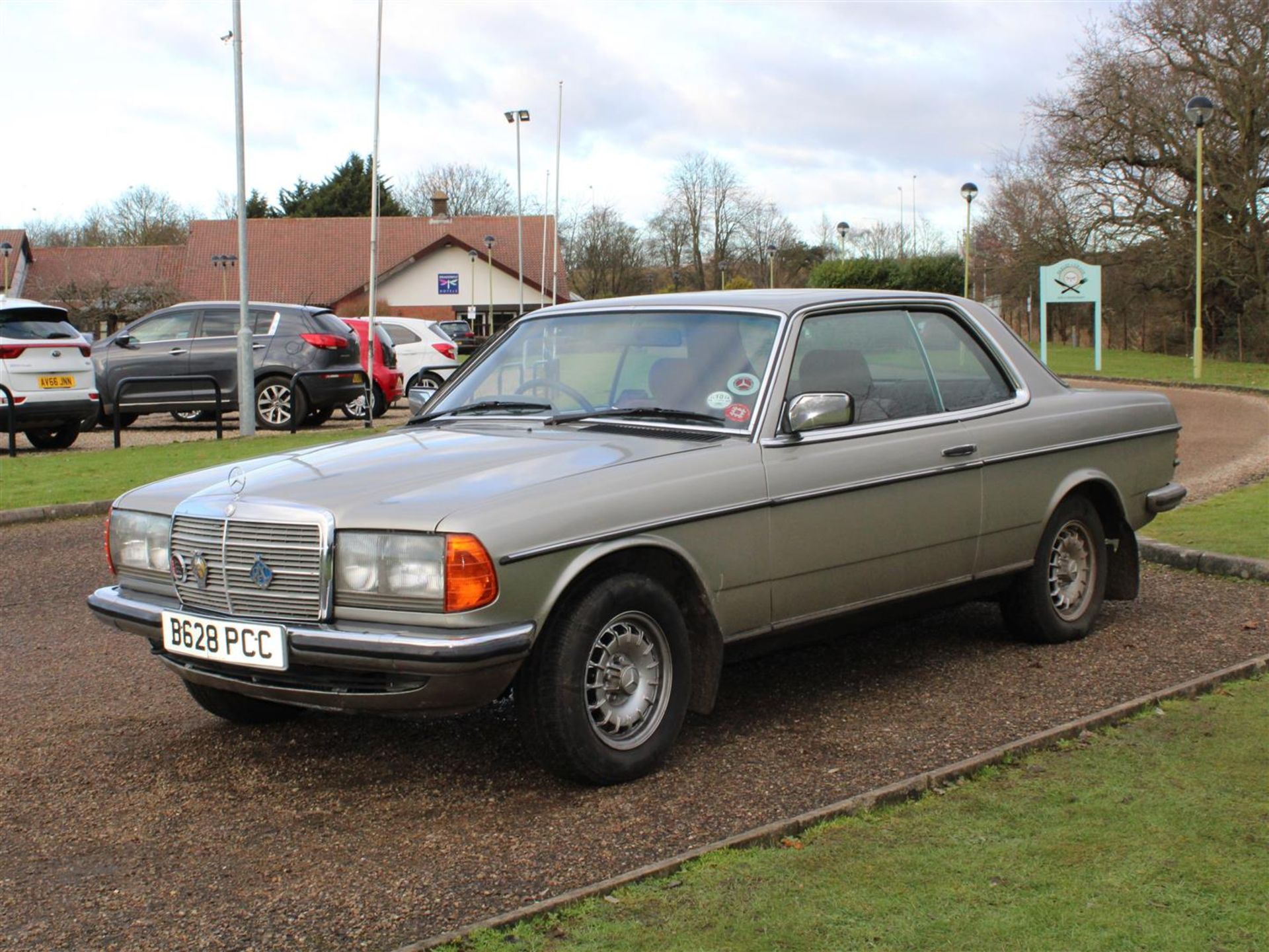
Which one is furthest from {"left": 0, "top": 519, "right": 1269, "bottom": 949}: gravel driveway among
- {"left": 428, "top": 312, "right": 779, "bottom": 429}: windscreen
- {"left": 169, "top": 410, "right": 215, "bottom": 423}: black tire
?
{"left": 169, "top": 410, "right": 215, "bottom": 423}: black tire

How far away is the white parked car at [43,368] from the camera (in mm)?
16250

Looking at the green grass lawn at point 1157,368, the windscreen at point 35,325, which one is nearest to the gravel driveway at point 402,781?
the windscreen at point 35,325

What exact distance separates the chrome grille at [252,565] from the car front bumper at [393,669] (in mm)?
94

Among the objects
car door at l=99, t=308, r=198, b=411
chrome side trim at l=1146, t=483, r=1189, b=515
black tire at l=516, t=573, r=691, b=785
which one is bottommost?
black tire at l=516, t=573, r=691, b=785

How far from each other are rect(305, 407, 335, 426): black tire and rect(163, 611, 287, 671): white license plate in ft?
52.0

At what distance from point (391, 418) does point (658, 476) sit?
725 inches

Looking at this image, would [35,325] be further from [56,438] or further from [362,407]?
[362,407]

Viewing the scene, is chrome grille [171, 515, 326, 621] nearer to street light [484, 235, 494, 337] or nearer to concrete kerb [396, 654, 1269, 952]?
concrete kerb [396, 654, 1269, 952]

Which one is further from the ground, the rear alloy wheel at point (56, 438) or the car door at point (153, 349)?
the car door at point (153, 349)

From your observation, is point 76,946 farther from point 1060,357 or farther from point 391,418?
point 1060,357

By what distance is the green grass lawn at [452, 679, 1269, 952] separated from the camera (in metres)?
3.41

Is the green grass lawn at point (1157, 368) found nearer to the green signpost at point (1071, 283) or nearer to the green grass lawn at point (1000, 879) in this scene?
the green signpost at point (1071, 283)

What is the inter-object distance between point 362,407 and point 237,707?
16.4 m

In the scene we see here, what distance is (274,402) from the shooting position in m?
20.2
